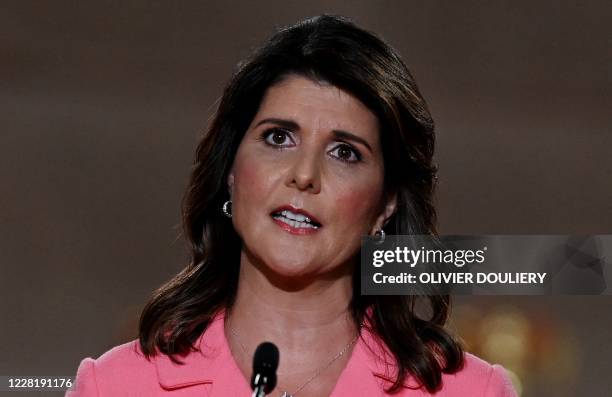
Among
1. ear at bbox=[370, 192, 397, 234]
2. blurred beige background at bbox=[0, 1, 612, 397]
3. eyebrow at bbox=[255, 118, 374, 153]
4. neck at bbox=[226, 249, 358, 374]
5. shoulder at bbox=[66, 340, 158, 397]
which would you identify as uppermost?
blurred beige background at bbox=[0, 1, 612, 397]

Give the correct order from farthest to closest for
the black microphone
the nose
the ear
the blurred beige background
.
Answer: the blurred beige background < the ear < the nose < the black microphone

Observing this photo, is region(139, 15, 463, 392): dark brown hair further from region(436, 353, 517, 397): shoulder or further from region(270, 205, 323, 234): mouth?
region(270, 205, 323, 234): mouth

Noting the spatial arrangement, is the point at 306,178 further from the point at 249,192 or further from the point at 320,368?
the point at 320,368

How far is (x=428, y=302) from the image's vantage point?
2.11 m

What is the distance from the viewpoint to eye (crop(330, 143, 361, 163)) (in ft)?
6.07

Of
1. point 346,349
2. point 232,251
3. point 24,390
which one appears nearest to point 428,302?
point 346,349

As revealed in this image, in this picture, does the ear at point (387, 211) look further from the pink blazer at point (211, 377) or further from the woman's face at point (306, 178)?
the pink blazer at point (211, 377)

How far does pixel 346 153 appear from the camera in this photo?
1861 mm

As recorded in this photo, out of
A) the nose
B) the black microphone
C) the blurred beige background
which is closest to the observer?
the black microphone

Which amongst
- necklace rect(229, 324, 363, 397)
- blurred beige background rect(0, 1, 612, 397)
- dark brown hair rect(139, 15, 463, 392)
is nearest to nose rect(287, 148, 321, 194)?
dark brown hair rect(139, 15, 463, 392)

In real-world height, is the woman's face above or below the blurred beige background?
below

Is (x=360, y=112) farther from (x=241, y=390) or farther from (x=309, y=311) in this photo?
(x=241, y=390)

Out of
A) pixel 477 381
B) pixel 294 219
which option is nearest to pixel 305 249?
pixel 294 219

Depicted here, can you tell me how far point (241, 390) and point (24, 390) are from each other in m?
1.08
